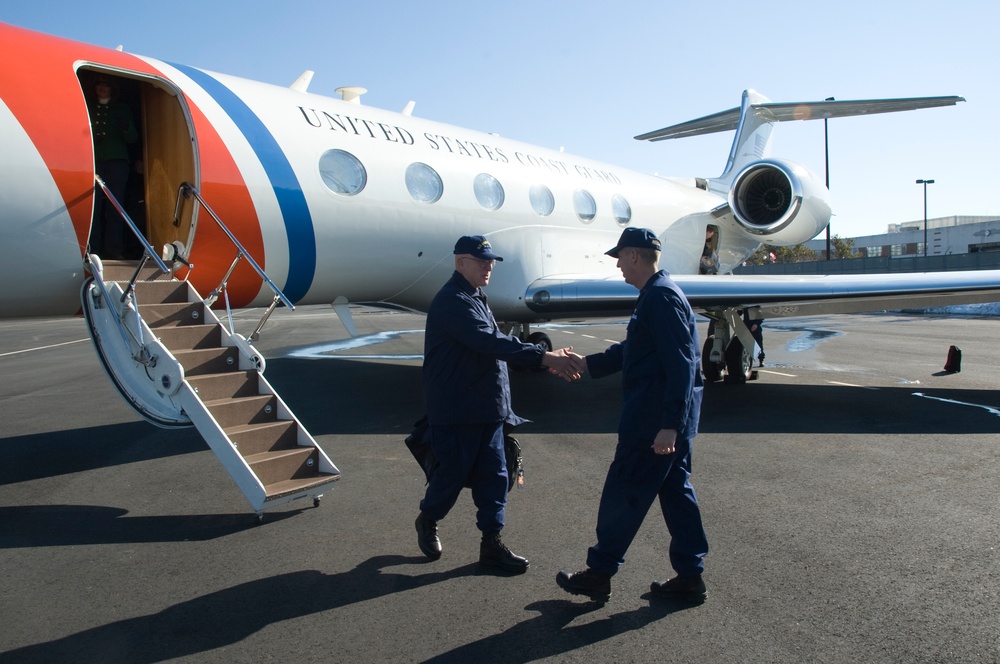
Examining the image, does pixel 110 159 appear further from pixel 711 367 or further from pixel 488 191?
pixel 711 367

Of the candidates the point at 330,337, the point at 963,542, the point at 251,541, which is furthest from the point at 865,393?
the point at 330,337

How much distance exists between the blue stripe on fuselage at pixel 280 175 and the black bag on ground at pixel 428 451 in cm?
362

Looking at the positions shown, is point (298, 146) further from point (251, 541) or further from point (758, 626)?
point (758, 626)

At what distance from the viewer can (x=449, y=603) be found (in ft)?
12.1

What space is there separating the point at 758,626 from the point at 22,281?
18.2ft

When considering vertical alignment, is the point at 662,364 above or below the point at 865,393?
above

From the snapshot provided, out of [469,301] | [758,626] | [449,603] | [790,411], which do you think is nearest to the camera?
[758,626]

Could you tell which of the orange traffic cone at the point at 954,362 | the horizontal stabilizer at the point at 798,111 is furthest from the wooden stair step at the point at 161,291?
the horizontal stabilizer at the point at 798,111

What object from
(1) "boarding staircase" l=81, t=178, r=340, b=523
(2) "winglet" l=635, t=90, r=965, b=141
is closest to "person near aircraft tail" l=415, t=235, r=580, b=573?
(1) "boarding staircase" l=81, t=178, r=340, b=523

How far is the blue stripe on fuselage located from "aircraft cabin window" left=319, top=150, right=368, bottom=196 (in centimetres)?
45

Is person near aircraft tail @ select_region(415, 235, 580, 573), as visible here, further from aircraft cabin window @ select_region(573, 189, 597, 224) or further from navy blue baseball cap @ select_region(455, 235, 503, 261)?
aircraft cabin window @ select_region(573, 189, 597, 224)

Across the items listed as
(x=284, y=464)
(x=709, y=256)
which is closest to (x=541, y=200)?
(x=709, y=256)

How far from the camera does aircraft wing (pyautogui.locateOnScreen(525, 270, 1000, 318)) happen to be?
8.98m

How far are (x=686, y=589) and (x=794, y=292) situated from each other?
6.35 meters
